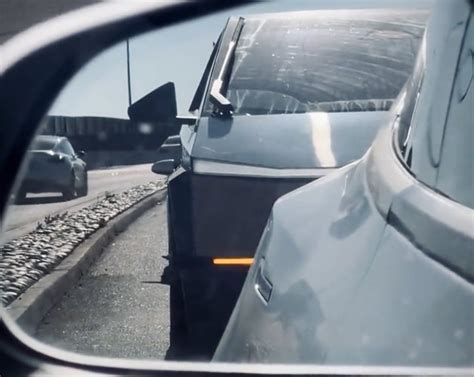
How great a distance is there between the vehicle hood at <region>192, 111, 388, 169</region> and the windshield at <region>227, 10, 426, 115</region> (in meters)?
0.04

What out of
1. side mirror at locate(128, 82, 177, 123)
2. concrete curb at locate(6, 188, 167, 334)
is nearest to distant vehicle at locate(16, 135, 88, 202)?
side mirror at locate(128, 82, 177, 123)

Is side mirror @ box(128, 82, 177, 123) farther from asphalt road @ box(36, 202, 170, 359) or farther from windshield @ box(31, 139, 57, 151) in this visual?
asphalt road @ box(36, 202, 170, 359)

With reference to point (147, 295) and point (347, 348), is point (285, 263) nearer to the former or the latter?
point (347, 348)

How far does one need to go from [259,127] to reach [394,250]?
92.5 inches

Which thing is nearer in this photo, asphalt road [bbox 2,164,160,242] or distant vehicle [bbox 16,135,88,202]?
distant vehicle [bbox 16,135,88,202]

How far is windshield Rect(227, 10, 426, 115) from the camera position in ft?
11.2

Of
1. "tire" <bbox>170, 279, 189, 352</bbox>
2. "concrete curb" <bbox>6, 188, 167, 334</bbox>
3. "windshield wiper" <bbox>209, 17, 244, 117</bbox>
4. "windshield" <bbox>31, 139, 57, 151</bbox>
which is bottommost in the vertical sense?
"concrete curb" <bbox>6, 188, 167, 334</bbox>

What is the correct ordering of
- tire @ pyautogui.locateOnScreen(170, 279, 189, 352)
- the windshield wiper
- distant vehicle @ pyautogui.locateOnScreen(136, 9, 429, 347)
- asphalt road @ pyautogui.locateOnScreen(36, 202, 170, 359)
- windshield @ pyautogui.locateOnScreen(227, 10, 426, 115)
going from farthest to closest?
asphalt road @ pyautogui.locateOnScreen(36, 202, 170, 359) < the windshield wiper < tire @ pyautogui.locateOnScreen(170, 279, 189, 352) < distant vehicle @ pyautogui.locateOnScreen(136, 9, 429, 347) < windshield @ pyautogui.locateOnScreen(227, 10, 426, 115)

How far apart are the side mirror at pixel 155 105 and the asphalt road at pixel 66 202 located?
38 cm

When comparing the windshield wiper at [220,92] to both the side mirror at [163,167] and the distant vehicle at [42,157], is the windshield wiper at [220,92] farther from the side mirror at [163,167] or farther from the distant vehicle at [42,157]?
the distant vehicle at [42,157]

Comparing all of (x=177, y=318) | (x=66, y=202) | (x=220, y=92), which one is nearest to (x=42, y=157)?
(x=220, y=92)

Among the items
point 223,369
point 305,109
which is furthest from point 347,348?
point 305,109

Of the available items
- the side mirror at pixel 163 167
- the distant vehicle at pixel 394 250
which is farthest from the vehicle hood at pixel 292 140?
the distant vehicle at pixel 394 250

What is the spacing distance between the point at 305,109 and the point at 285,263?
5.01 feet
